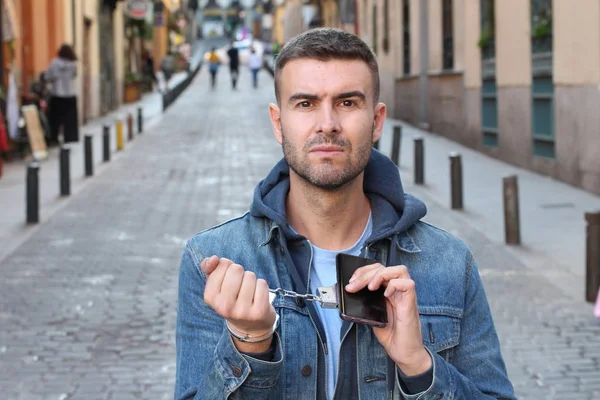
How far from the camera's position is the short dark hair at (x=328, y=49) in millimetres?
Result: 2420

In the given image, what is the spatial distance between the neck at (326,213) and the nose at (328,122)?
0.14 m

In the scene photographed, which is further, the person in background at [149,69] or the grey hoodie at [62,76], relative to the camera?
the person in background at [149,69]

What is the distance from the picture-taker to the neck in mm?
2494

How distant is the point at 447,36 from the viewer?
23.2 m

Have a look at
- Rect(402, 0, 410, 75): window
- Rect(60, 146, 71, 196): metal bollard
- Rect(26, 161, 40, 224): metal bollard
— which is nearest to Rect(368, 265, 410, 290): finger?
Rect(26, 161, 40, 224): metal bollard

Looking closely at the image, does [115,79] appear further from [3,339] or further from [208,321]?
[208,321]

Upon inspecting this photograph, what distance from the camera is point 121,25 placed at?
38469mm

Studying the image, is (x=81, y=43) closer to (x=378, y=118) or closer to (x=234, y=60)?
(x=234, y=60)

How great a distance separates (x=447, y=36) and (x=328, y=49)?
21314 millimetres

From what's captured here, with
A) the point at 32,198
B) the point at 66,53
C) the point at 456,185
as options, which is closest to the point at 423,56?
the point at 66,53

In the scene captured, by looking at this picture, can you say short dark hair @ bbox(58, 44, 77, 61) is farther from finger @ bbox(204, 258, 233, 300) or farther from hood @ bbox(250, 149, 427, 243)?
finger @ bbox(204, 258, 233, 300)

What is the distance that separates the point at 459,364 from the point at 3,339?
4975 mm

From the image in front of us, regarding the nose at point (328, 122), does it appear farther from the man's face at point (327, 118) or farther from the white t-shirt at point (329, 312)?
the white t-shirt at point (329, 312)

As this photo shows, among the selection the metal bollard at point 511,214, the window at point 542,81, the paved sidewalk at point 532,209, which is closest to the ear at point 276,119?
the paved sidewalk at point 532,209
